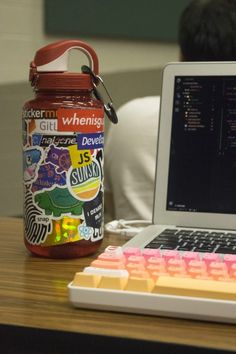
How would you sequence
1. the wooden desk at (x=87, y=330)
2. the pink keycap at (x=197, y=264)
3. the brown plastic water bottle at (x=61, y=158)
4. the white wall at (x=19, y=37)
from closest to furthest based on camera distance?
the wooden desk at (x=87, y=330) → the pink keycap at (x=197, y=264) → the brown plastic water bottle at (x=61, y=158) → the white wall at (x=19, y=37)

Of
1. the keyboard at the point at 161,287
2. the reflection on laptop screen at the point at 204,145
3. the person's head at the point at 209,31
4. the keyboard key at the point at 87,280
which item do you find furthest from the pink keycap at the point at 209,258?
the person's head at the point at 209,31

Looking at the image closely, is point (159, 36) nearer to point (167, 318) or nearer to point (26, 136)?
point (26, 136)

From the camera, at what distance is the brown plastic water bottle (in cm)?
74

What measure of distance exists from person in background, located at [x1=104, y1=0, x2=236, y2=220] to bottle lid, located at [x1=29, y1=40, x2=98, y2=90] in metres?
0.76

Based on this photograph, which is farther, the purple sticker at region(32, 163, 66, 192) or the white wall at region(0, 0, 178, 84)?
the white wall at region(0, 0, 178, 84)

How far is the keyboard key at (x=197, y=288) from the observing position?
559 mm

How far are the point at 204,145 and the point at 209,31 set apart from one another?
2.44 feet

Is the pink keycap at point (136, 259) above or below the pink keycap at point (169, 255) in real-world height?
above

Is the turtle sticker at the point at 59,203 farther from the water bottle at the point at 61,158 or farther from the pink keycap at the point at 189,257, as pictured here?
the pink keycap at the point at 189,257

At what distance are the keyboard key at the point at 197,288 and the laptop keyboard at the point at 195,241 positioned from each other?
17 centimetres

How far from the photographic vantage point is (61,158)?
0.75 m

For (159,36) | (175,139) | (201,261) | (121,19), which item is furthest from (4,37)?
(201,261)

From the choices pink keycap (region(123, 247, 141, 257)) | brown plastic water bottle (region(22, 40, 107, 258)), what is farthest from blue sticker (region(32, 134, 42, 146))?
pink keycap (region(123, 247, 141, 257))

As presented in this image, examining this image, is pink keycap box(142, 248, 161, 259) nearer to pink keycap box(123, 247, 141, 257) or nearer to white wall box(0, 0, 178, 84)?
pink keycap box(123, 247, 141, 257)
